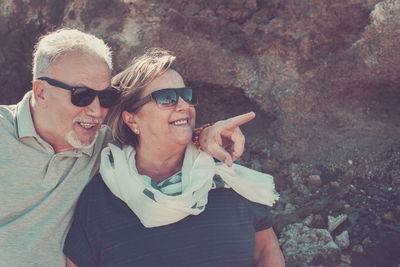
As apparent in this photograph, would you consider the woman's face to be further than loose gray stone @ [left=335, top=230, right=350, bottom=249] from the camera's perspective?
No

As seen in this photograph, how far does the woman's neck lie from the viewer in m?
2.62

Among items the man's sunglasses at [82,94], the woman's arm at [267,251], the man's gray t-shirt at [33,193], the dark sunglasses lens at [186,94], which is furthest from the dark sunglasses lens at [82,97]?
the woman's arm at [267,251]

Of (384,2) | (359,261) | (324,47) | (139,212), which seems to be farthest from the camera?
(324,47)

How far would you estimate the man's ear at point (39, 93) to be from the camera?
2602 millimetres

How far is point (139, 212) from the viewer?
2252 millimetres

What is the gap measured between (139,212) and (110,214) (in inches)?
8.3

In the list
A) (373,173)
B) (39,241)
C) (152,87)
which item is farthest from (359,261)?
(39,241)

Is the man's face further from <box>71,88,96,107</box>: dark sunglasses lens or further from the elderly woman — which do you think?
the elderly woman

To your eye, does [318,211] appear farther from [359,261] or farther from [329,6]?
[329,6]

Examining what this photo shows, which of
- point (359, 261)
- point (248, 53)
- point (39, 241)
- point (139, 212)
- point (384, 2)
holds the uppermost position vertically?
point (384, 2)

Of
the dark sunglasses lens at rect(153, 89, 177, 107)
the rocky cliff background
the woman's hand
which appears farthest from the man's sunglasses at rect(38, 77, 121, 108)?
the rocky cliff background

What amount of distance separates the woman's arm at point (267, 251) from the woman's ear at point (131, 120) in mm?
1092

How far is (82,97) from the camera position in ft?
8.34

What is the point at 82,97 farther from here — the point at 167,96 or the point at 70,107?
the point at 167,96
